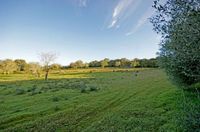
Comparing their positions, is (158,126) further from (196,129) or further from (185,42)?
(185,42)

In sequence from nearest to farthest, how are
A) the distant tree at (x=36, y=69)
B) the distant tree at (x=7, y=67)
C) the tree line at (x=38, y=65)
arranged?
the distant tree at (x=36, y=69), the tree line at (x=38, y=65), the distant tree at (x=7, y=67)

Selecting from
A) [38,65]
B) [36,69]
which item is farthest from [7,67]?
[36,69]

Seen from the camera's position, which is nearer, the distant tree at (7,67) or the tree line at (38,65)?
the tree line at (38,65)

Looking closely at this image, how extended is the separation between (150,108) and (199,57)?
1455 cm

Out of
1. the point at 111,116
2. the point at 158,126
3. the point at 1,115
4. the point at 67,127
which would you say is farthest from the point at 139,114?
the point at 1,115

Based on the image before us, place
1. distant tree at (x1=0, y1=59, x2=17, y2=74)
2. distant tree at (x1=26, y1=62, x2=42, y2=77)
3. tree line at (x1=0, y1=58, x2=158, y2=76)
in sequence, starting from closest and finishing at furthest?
1. distant tree at (x1=26, y1=62, x2=42, y2=77)
2. tree line at (x1=0, y1=58, x2=158, y2=76)
3. distant tree at (x1=0, y1=59, x2=17, y2=74)

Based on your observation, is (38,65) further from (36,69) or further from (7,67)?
(7,67)

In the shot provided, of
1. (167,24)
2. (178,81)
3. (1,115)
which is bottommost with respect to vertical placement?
(1,115)

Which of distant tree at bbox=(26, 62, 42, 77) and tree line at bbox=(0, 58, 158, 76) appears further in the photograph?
tree line at bbox=(0, 58, 158, 76)

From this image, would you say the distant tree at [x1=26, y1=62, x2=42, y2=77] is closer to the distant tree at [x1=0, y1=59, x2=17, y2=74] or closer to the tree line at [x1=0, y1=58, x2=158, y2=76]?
the tree line at [x1=0, y1=58, x2=158, y2=76]

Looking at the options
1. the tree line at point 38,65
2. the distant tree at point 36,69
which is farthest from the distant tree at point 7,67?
the distant tree at point 36,69

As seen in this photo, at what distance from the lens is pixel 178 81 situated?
36.1m

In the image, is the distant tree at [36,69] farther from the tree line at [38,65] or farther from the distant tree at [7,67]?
the distant tree at [7,67]

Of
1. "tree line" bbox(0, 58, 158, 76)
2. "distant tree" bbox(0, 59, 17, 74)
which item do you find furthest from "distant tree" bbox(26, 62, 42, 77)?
"distant tree" bbox(0, 59, 17, 74)
